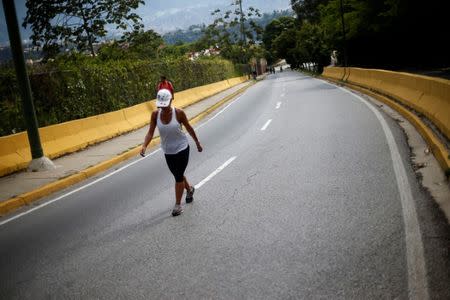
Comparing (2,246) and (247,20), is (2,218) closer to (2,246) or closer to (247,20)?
(2,246)

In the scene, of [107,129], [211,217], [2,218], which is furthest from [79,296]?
[107,129]

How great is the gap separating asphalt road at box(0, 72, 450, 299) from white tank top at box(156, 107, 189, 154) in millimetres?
959

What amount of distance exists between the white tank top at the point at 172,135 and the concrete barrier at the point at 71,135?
597cm

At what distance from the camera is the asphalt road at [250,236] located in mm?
3998

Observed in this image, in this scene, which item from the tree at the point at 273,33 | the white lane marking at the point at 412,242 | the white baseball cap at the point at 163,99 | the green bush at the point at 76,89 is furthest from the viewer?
the tree at the point at 273,33

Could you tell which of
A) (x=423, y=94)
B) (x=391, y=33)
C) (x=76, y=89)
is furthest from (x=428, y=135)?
(x=391, y=33)

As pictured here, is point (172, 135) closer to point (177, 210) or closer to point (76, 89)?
point (177, 210)

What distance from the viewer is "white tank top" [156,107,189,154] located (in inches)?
254

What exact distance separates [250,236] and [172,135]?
2.11 meters

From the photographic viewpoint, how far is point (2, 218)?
7.59 metres

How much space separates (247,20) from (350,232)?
77661 mm

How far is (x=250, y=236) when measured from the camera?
5.15 metres

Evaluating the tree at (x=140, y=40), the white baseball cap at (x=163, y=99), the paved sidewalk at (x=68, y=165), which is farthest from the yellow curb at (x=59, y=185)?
the tree at (x=140, y=40)

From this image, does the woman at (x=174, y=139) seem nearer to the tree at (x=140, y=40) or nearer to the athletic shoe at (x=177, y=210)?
the athletic shoe at (x=177, y=210)
